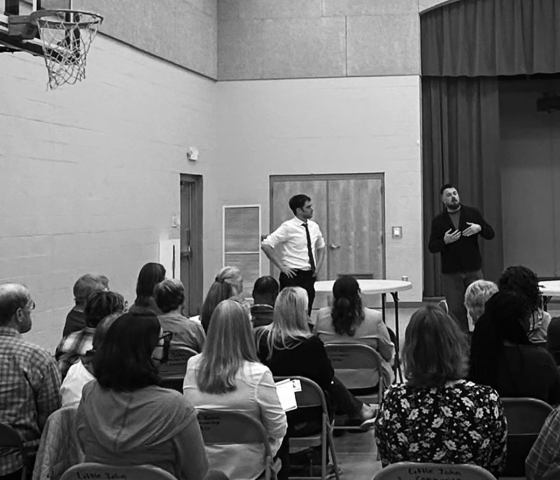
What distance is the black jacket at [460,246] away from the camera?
6.80m

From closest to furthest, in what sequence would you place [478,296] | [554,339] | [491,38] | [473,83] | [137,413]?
[137,413]
[554,339]
[478,296]
[491,38]
[473,83]

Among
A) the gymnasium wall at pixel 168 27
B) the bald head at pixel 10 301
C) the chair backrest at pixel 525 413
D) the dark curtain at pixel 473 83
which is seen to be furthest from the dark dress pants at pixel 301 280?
the chair backrest at pixel 525 413

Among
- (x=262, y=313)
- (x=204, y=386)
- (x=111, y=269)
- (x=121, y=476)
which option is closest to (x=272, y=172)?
(x=111, y=269)

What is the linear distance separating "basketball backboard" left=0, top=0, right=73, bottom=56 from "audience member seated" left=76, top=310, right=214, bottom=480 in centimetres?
340

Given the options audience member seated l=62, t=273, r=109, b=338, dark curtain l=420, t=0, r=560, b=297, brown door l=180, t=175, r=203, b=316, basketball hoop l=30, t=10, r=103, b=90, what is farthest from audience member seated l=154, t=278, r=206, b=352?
dark curtain l=420, t=0, r=560, b=297

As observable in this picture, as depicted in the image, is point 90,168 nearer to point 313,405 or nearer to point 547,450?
point 313,405

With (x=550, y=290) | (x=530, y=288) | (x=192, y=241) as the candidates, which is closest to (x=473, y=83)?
(x=192, y=241)

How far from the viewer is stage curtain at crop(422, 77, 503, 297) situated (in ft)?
35.6

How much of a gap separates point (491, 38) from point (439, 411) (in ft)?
29.8

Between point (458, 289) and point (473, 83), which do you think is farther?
point (473, 83)

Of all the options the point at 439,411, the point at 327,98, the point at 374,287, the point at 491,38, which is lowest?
the point at 439,411

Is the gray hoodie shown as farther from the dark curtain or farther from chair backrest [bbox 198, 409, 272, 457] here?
the dark curtain

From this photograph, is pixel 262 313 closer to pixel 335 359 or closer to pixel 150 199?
pixel 335 359

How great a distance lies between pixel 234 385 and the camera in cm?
293
